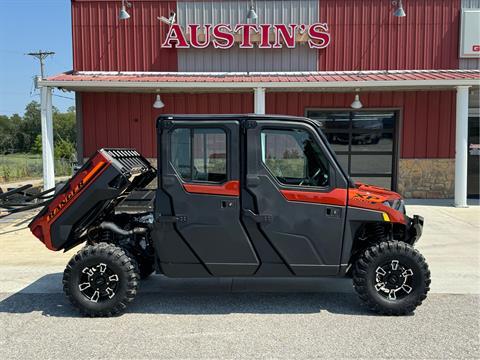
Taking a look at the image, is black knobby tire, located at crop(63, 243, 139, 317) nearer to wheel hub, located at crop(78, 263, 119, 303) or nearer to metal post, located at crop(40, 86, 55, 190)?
wheel hub, located at crop(78, 263, 119, 303)

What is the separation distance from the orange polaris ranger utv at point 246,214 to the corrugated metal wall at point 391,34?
371 inches

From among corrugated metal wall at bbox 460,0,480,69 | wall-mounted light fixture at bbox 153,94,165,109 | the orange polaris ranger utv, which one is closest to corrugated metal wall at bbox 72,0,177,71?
wall-mounted light fixture at bbox 153,94,165,109

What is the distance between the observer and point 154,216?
14.5ft

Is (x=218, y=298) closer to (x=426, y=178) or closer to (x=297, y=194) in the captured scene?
(x=297, y=194)

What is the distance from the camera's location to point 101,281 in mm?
4363

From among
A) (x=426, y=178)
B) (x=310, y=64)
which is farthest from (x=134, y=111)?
(x=426, y=178)

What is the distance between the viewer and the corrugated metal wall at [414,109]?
12.6 metres

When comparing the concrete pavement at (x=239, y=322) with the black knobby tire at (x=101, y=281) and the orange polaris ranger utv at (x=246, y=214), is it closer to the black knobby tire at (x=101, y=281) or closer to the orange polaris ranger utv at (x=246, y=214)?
the black knobby tire at (x=101, y=281)

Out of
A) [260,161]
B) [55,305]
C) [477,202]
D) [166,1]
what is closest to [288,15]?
[166,1]

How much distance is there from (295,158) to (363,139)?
9.26 m

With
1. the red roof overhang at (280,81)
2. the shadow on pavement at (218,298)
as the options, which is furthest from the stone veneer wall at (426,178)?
the shadow on pavement at (218,298)

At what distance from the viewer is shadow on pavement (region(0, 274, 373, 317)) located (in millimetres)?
4574

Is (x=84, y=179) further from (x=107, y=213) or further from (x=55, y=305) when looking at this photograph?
(x=55, y=305)

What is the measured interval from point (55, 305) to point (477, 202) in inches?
454
